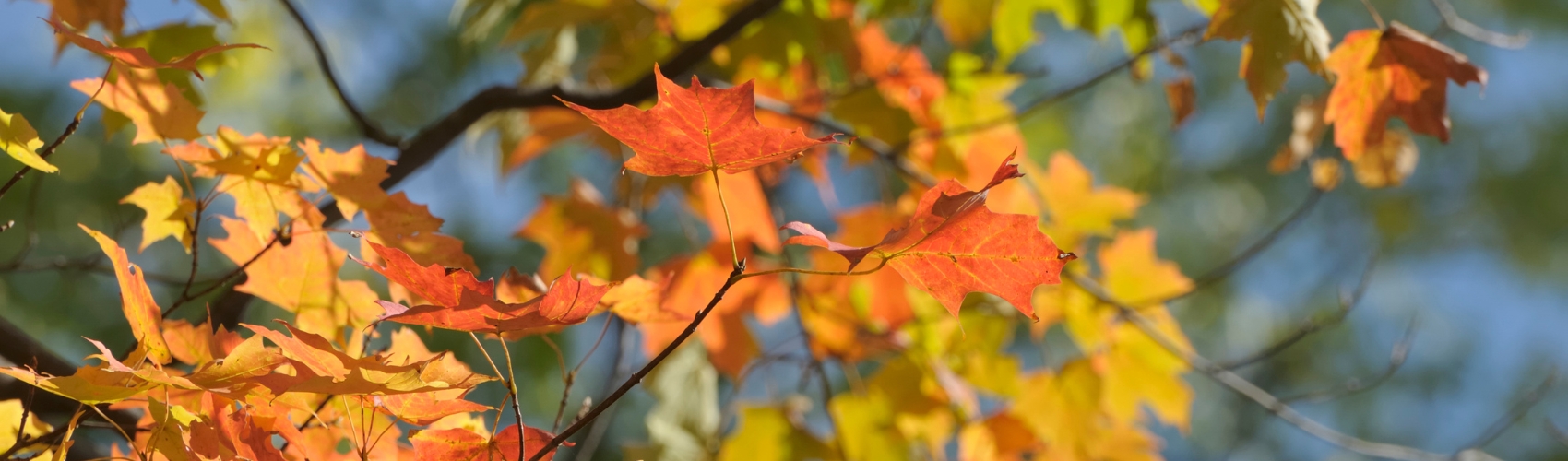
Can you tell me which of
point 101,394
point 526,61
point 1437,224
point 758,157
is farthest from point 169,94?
point 1437,224

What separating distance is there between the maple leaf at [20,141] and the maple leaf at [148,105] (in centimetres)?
10

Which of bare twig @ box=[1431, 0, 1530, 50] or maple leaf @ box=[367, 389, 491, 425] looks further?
bare twig @ box=[1431, 0, 1530, 50]

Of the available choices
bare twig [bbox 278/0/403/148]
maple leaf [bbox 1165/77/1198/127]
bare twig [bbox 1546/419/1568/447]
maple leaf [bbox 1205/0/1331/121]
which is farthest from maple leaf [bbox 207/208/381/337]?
bare twig [bbox 1546/419/1568/447]

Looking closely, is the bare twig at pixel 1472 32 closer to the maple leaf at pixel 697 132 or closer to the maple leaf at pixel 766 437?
the maple leaf at pixel 697 132

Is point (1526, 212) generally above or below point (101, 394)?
below

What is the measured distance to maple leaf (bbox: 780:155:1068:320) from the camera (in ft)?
1.69

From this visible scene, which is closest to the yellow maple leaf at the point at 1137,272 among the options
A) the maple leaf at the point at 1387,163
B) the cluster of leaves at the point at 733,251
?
the cluster of leaves at the point at 733,251

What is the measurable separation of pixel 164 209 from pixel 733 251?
1.61 feet

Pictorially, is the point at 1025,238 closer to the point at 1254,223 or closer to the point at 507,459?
the point at 507,459

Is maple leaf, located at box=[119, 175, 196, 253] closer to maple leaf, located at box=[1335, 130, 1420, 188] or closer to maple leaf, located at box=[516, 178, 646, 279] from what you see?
maple leaf, located at box=[516, 178, 646, 279]

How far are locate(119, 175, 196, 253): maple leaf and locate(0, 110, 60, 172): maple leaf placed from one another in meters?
0.13

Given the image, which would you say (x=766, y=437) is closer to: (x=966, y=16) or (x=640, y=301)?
(x=966, y=16)

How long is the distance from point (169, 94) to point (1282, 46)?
86 cm

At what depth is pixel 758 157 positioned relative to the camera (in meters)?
0.52
